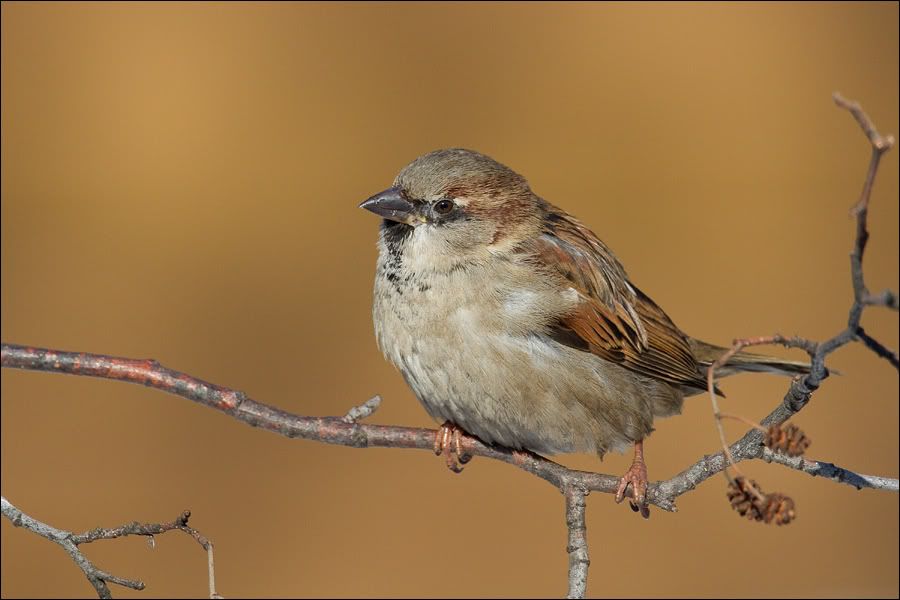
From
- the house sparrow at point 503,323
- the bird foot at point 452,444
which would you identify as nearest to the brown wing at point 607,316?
the house sparrow at point 503,323

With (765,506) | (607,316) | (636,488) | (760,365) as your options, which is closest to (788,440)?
(765,506)

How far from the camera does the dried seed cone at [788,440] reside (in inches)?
46.0

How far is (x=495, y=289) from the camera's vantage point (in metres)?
2.09

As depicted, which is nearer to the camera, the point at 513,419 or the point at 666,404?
the point at 513,419

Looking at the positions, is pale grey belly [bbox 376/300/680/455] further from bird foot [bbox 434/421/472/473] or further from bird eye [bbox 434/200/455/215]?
bird eye [bbox 434/200/455/215]

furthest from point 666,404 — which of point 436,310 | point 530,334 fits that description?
point 436,310

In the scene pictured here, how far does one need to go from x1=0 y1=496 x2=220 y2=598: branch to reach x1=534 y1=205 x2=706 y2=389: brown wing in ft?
3.19

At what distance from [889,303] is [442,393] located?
1.25 meters

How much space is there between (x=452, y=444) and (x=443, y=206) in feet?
1.76

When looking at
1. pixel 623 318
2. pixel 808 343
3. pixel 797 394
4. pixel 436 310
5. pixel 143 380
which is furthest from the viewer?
pixel 623 318

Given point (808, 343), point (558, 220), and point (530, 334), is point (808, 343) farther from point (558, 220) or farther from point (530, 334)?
point (558, 220)

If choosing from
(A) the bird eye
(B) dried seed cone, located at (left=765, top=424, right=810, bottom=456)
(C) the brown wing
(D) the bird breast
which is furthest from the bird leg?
(B) dried seed cone, located at (left=765, top=424, right=810, bottom=456)

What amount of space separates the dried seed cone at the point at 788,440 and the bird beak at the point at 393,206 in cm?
110

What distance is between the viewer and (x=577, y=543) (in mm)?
1687
